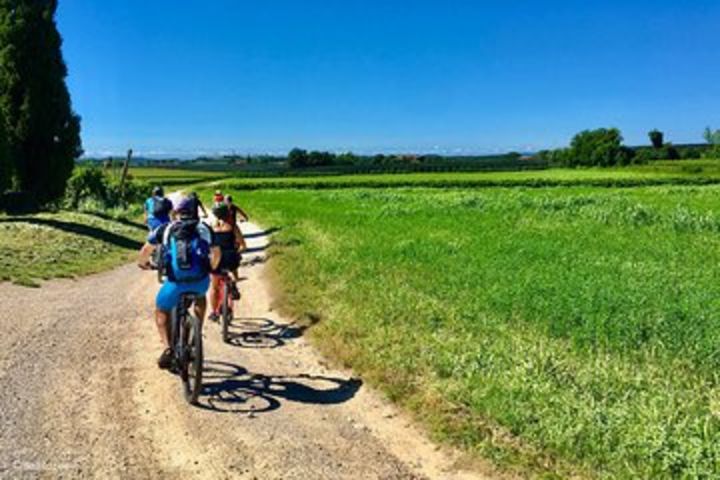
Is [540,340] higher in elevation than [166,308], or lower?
lower

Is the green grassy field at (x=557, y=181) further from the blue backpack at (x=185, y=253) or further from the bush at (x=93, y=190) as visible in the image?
the blue backpack at (x=185, y=253)

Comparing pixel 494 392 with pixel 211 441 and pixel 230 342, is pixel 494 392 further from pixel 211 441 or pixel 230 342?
pixel 230 342

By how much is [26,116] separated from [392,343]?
24966 mm

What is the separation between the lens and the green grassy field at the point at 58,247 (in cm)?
1582

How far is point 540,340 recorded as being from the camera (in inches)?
346

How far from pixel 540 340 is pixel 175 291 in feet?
15.6

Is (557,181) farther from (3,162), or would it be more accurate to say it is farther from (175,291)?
(175,291)

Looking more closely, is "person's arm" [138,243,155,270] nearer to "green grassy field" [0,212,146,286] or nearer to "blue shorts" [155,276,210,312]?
"blue shorts" [155,276,210,312]

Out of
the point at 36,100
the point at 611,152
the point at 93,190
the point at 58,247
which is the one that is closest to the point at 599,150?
the point at 611,152

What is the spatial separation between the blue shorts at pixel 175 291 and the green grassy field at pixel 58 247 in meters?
8.20

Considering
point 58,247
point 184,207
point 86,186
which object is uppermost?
point 184,207

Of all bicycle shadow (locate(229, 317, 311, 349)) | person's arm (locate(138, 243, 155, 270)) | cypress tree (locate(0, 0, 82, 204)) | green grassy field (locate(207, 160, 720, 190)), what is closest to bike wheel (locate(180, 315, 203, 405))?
person's arm (locate(138, 243, 155, 270))

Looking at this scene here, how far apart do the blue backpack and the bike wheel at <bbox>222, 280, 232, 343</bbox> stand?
2854 mm

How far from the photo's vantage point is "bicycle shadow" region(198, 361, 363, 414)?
23.6ft
